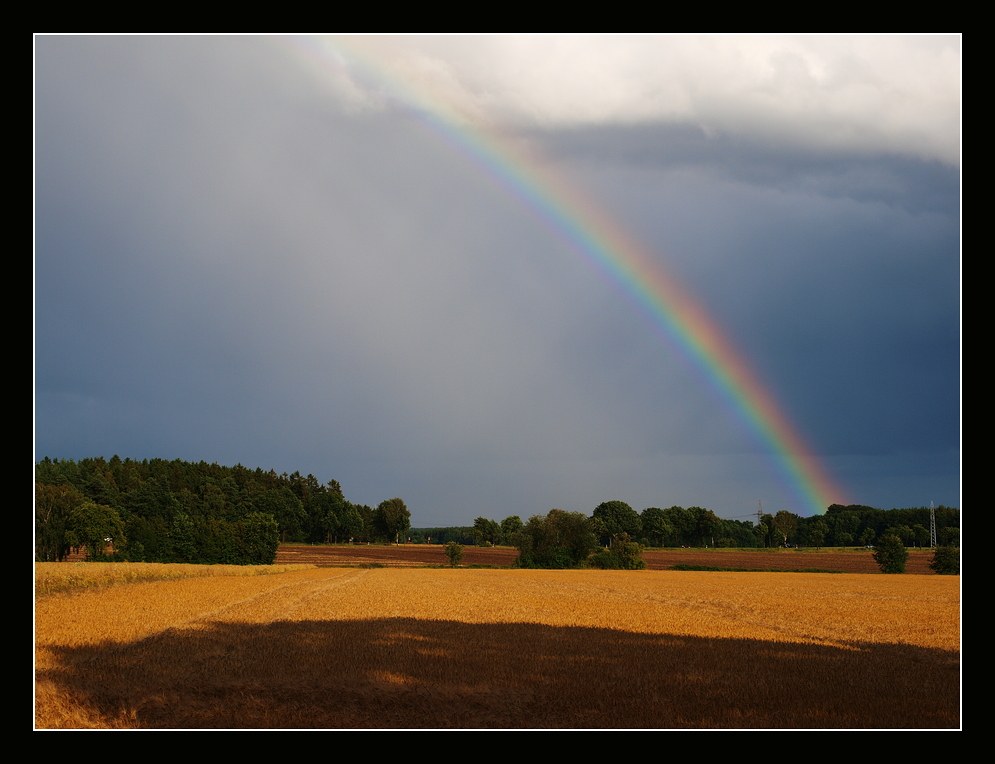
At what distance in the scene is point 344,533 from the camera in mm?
163000

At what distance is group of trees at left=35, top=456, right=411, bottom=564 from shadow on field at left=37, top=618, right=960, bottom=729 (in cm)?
7880

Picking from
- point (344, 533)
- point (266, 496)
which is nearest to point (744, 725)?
point (266, 496)

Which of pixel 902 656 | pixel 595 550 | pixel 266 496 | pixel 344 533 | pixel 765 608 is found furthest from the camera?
pixel 344 533

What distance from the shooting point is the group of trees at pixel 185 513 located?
9381 cm

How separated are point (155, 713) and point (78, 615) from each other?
19219 millimetres

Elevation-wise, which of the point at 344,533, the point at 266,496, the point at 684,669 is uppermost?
the point at 684,669

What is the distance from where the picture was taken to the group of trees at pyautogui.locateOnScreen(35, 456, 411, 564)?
308ft

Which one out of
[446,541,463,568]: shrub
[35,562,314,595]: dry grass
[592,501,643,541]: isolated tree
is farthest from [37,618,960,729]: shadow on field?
[592,501,643,541]: isolated tree

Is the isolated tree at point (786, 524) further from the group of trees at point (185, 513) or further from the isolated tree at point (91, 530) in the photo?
the isolated tree at point (91, 530)

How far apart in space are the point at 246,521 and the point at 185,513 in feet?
98.4

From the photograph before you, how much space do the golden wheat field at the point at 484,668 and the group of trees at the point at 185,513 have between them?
227ft

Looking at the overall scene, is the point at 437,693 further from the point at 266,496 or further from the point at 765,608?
the point at 266,496

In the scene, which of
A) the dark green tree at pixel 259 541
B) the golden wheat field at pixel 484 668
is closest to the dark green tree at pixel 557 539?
Result: the dark green tree at pixel 259 541

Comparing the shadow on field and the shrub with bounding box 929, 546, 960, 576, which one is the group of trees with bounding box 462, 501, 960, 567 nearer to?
the shrub with bounding box 929, 546, 960, 576
